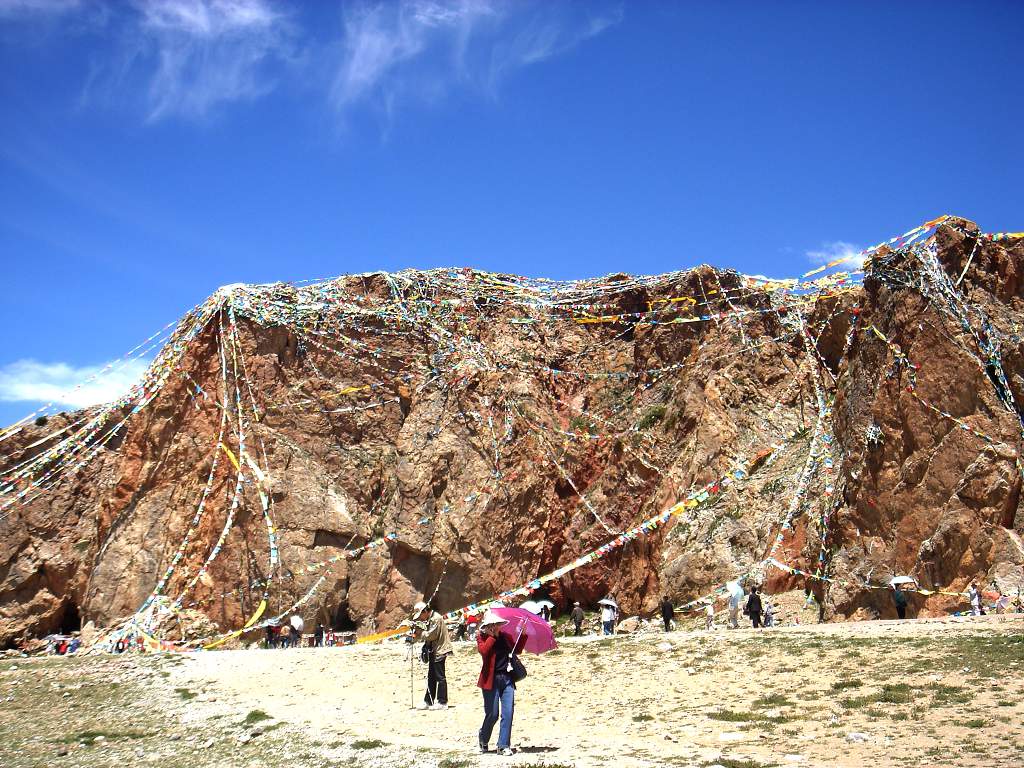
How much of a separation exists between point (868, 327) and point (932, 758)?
55.4 feet

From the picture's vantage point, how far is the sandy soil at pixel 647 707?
8.85 m

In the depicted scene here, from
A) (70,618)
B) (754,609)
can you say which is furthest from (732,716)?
(70,618)

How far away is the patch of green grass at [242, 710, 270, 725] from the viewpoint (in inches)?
492

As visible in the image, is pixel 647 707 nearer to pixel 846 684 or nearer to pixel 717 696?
pixel 717 696

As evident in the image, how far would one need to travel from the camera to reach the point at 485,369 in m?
30.4

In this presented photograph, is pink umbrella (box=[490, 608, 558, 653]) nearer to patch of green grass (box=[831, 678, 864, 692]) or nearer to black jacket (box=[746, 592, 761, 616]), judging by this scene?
patch of green grass (box=[831, 678, 864, 692])

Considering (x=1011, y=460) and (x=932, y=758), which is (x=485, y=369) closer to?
(x=1011, y=460)

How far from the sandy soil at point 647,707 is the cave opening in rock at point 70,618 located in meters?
9.81

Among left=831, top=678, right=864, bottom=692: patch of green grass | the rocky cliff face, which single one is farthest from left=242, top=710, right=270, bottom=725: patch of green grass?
the rocky cliff face

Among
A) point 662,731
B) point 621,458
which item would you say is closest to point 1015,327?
point 621,458

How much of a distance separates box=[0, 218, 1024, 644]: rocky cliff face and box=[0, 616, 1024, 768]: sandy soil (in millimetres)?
6634

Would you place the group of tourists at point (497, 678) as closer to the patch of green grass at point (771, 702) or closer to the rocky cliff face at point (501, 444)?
the patch of green grass at point (771, 702)

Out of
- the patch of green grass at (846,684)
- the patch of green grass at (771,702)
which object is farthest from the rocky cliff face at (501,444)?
the patch of green grass at (771,702)

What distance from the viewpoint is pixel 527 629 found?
10.0 meters
